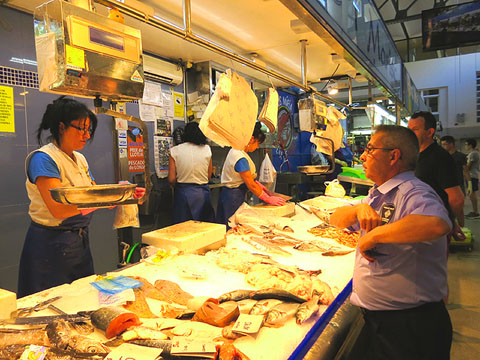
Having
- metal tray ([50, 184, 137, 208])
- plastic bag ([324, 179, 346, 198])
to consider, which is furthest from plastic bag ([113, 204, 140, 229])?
plastic bag ([324, 179, 346, 198])

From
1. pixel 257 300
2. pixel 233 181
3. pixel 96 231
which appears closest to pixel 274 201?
pixel 233 181

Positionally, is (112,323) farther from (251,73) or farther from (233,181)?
(251,73)

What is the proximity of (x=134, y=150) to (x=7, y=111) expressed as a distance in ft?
5.36

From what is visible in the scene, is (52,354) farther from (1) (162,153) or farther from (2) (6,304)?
(1) (162,153)

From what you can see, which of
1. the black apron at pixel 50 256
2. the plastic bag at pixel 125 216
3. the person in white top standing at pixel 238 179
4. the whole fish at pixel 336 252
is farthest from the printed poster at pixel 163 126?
the whole fish at pixel 336 252

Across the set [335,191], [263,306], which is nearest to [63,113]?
[263,306]

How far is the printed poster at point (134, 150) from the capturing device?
4.61 metres

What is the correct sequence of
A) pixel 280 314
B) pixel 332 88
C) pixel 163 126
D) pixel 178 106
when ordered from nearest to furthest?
1. pixel 280 314
2. pixel 163 126
3. pixel 178 106
4. pixel 332 88

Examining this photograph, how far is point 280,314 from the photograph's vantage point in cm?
151

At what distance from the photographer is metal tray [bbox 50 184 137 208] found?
145 cm

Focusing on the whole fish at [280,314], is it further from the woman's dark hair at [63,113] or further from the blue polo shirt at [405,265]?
the woman's dark hair at [63,113]

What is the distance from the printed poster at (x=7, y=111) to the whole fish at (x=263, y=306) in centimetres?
305

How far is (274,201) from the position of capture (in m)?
4.06

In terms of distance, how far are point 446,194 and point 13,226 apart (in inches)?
171
